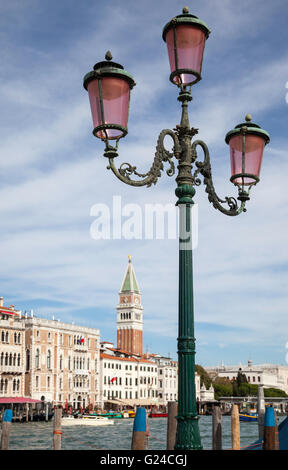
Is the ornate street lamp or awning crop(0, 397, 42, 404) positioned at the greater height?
the ornate street lamp

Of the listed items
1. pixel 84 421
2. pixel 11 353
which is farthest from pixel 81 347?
pixel 84 421

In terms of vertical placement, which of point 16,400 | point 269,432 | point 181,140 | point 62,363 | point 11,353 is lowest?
point 16,400

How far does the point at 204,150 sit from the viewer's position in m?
5.68

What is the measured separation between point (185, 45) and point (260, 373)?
122391mm

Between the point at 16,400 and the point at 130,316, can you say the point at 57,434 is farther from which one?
the point at 130,316

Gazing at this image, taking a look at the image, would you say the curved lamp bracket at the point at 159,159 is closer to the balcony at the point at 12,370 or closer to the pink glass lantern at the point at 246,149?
the pink glass lantern at the point at 246,149

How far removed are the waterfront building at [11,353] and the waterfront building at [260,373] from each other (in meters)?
75.2

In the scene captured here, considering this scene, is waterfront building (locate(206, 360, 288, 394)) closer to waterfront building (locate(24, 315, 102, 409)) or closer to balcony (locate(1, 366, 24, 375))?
waterfront building (locate(24, 315, 102, 409))

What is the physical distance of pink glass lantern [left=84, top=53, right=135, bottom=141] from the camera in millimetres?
5094

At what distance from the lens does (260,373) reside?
122 m

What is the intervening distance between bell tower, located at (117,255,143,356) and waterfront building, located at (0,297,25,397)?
41366 mm

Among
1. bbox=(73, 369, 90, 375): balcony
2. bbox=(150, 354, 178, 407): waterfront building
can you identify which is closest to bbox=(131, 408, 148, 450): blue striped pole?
bbox=(73, 369, 90, 375): balcony
